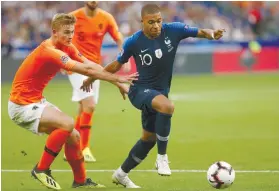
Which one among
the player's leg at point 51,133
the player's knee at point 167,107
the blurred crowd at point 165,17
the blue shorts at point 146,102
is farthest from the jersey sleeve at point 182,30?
the blurred crowd at point 165,17

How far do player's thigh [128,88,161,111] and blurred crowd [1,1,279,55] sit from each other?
1913 centimetres

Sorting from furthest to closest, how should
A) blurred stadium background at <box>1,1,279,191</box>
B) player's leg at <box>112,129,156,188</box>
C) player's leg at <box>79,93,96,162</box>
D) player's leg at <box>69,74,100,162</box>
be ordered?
player's leg at <box>69,74,100,162</box>
player's leg at <box>79,93,96,162</box>
blurred stadium background at <box>1,1,279,191</box>
player's leg at <box>112,129,156,188</box>

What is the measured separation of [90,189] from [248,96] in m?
13.0

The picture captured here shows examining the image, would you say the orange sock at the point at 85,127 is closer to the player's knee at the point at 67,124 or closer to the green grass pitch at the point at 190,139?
the green grass pitch at the point at 190,139

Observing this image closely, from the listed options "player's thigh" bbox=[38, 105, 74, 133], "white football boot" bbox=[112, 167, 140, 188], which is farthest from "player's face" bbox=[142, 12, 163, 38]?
"white football boot" bbox=[112, 167, 140, 188]

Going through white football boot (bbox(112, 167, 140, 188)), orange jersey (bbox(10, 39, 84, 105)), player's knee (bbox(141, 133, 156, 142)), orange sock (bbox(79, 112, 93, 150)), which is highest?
orange jersey (bbox(10, 39, 84, 105))

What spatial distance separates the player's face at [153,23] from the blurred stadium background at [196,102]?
1.83 metres

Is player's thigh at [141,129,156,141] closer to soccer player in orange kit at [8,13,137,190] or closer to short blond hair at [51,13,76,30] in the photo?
soccer player in orange kit at [8,13,137,190]

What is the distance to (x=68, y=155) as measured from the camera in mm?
9180

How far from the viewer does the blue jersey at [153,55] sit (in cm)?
923

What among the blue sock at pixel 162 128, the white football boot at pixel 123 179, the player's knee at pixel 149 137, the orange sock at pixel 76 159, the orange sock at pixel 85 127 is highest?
the blue sock at pixel 162 128

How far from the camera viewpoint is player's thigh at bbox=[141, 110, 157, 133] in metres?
9.19

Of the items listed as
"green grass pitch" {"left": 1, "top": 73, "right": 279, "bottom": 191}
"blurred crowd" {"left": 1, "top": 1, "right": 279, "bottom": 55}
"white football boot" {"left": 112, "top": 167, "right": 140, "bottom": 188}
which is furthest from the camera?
"blurred crowd" {"left": 1, "top": 1, "right": 279, "bottom": 55}

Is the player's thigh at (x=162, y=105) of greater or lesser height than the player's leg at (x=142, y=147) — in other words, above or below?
above
